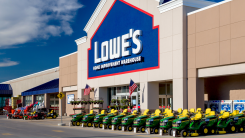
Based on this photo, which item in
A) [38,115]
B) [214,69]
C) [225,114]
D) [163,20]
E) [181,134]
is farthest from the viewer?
[38,115]

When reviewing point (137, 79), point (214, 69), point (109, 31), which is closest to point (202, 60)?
point (214, 69)

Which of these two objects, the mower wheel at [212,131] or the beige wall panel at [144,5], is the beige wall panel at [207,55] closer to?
the mower wheel at [212,131]

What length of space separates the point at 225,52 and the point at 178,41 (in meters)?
4.73

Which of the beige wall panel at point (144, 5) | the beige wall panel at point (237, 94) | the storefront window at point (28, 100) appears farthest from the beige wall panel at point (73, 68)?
the beige wall panel at point (237, 94)

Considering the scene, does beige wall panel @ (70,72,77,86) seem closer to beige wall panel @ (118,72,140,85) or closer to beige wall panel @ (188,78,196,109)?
beige wall panel @ (118,72,140,85)

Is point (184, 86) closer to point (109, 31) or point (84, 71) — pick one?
point (109, 31)

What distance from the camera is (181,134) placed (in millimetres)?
16141

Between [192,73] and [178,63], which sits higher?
[178,63]

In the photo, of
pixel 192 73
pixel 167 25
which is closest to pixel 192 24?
pixel 167 25

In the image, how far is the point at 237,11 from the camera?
70.7ft

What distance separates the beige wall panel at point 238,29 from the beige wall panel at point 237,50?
0.31 meters

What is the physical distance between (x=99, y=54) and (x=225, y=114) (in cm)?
2227

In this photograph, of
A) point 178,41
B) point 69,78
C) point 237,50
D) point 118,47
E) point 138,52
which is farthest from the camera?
point 69,78

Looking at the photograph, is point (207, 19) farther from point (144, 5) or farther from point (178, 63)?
point (144, 5)
